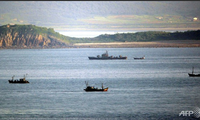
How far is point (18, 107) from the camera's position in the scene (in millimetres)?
61500

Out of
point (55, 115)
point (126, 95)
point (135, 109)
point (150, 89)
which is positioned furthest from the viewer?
point (150, 89)

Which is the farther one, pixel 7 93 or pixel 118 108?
pixel 7 93

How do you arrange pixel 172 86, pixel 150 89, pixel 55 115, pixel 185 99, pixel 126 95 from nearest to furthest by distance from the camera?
pixel 55 115 → pixel 185 99 → pixel 126 95 → pixel 150 89 → pixel 172 86

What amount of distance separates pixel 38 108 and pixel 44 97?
429 inches

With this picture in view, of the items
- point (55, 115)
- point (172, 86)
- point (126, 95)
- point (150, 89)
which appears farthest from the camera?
point (172, 86)

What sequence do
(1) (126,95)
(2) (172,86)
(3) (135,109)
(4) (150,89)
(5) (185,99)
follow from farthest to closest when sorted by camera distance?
(2) (172,86) < (4) (150,89) < (1) (126,95) < (5) (185,99) < (3) (135,109)

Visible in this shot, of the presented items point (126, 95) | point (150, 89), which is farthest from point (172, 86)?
point (126, 95)

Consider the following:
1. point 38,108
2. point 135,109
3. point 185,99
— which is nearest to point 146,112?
point 135,109

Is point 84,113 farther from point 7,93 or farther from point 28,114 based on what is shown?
point 7,93

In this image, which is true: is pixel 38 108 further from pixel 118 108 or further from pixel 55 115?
pixel 118 108

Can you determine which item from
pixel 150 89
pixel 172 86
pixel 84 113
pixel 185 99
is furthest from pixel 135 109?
pixel 172 86

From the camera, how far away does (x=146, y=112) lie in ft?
187

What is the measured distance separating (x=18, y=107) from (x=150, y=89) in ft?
116

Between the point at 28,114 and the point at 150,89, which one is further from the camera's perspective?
the point at 150,89
